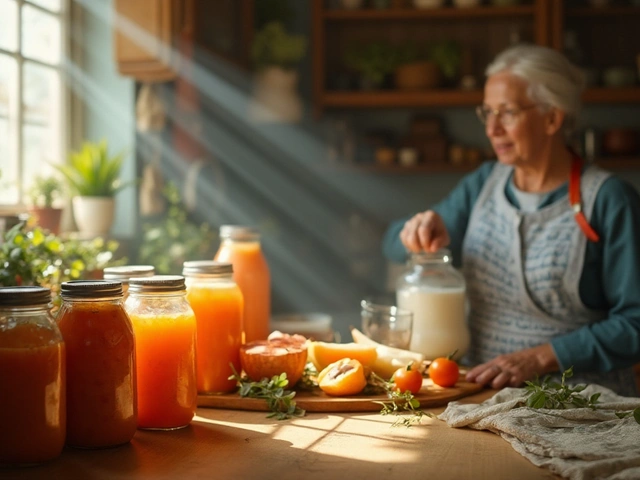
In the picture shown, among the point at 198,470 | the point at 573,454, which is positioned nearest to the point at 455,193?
the point at 573,454

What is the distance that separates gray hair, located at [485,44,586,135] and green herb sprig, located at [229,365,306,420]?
1179mm

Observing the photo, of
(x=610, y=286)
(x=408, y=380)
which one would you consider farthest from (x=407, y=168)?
(x=408, y=380)

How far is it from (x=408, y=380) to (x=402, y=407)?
0.06m

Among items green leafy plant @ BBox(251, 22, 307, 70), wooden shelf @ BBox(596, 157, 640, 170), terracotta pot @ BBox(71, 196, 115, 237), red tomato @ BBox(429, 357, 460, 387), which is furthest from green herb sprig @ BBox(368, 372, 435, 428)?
wooden shelf @ BBox(596, 157, 640, 170)

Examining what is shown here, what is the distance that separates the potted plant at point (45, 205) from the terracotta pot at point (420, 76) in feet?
6.91

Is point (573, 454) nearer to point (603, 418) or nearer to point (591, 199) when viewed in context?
point (603, 418)

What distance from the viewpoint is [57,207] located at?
9.37ft

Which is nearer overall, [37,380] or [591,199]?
[37,380]

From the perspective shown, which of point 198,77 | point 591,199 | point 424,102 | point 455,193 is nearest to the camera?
point 591,199

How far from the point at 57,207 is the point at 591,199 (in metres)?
1.74

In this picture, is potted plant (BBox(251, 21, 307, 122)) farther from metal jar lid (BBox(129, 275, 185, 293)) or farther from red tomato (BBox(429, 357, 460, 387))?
metal jar lid (BBox(129, 275, 185, 293))

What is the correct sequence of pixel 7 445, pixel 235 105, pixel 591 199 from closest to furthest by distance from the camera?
pixel 7 445, pixel 591 199, pixel 235 105

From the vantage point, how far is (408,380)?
160cm

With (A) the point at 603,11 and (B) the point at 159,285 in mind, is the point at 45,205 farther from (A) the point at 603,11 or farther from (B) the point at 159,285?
(A) the point at 603,11
